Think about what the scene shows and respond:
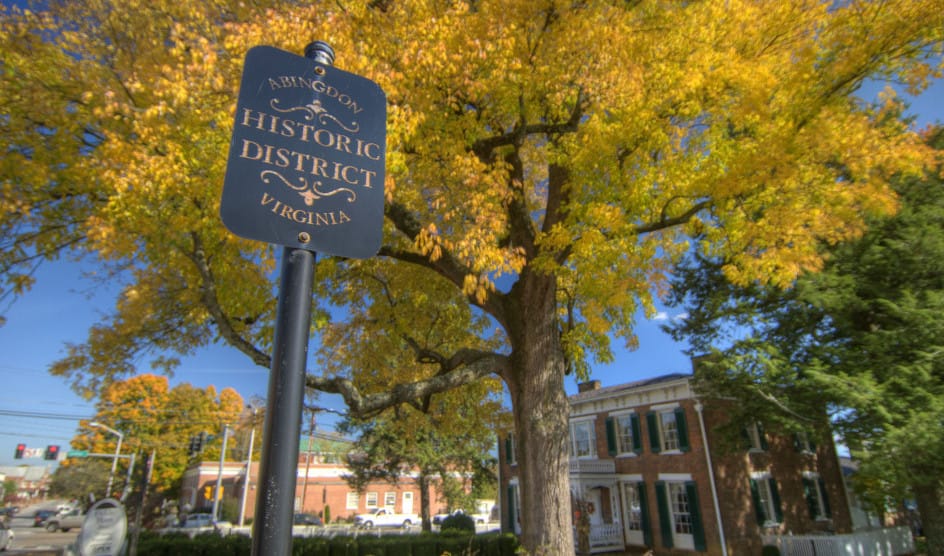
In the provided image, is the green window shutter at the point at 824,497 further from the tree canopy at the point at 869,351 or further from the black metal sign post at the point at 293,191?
the black metal sign post at the point at 293,191

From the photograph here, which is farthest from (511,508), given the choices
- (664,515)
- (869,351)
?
(869,351)

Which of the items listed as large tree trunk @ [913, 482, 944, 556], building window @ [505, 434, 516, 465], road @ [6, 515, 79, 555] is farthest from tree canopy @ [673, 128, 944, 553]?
road @ [6, 515, 79, 555]

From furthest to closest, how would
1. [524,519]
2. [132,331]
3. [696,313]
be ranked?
1. [696,313]
2. [132,331]
3. [524,519]

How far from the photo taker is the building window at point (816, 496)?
74.1ft

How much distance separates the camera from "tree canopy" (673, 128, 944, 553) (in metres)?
13.0

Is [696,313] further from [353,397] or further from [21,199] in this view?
[21,199]

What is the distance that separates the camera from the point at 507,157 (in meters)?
9.81

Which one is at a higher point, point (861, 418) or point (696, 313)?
point (696, 313)

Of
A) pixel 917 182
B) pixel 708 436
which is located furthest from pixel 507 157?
pixel 708 436

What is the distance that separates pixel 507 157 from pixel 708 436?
16.1 meters

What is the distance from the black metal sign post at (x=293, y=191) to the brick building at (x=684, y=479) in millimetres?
19873

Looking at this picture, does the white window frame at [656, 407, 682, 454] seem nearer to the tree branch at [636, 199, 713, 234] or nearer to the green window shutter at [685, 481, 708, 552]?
the green window shutter at [685, 481, 708, 552]

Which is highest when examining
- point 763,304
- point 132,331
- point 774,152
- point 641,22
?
point 641,22

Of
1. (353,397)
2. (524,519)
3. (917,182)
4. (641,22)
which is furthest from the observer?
(917,182)
